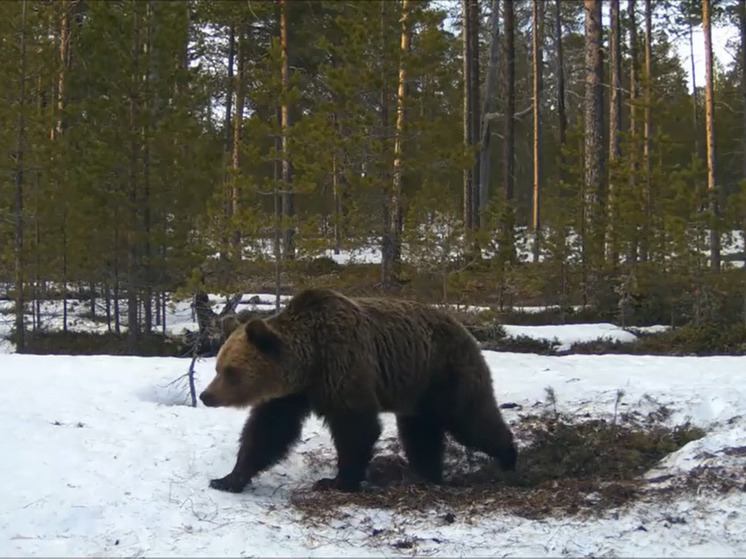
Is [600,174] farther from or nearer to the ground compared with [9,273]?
farther from the ground

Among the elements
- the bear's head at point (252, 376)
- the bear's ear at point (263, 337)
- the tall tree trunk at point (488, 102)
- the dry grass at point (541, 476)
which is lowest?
the dry grass at point (541, 476)

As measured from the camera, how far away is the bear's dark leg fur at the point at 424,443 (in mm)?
6590

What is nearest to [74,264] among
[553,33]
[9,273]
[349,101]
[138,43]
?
[9,273]

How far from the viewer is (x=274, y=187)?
50.4 ft

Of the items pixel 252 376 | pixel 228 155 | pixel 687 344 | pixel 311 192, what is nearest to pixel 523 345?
pixel 687 344

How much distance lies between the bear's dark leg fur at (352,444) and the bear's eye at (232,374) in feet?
2.39

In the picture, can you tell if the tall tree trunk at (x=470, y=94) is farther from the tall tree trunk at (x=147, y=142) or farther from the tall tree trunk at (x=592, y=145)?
the tall tree trunk at (x=147, y=142)

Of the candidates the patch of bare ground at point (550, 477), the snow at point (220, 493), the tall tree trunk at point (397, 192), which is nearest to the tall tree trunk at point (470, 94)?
the tall tree trunk at point (397, 192)

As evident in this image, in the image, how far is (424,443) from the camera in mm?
6648

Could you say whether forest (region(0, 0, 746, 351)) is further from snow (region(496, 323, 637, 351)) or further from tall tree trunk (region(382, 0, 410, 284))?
snow (region(496, 323, 637, 351))

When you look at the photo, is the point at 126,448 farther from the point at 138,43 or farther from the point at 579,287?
the point at 579,287

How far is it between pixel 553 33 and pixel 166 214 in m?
25.5

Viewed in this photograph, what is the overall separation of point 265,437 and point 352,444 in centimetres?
68

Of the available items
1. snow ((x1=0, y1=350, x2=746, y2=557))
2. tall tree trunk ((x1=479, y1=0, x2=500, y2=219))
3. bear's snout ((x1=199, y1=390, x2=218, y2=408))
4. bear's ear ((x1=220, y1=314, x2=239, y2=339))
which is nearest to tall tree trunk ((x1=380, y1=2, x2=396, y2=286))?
snow ((x1=0, y1=350, x2=746, y2=557))
